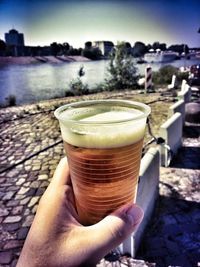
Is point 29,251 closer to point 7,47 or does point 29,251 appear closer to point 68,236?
point 68,236

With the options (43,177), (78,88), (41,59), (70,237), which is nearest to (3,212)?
(43,177)

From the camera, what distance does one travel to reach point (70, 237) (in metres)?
1.11

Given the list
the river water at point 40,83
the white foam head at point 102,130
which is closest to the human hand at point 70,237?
the white foam head at point 102,130

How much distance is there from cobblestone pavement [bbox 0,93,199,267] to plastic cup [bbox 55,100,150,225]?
2.54m

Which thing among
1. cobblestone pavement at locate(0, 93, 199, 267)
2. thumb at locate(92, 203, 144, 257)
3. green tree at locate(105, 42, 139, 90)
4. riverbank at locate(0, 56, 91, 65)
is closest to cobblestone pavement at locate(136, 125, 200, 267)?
cobblestone pavement at locate(0, 93, 199, 267)

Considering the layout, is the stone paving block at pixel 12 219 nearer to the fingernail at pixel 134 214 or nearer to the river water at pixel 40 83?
the fingernail at pixel 134 214

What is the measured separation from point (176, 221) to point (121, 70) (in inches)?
593

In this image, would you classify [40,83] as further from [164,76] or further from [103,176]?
[103,176]

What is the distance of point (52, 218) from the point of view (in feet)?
3.86

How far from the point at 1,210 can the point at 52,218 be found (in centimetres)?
373

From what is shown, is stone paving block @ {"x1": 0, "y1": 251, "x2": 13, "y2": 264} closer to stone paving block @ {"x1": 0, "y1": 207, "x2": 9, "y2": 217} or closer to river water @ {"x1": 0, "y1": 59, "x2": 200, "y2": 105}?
stone paving block @ {"x1": 0, "y1": 207, "x2": 9, "y2": 217}

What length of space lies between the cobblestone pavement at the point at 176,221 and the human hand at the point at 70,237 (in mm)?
2480

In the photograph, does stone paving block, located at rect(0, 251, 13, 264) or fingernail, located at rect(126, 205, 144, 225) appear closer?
fingernail, located at rect(126, 205, 144, 225)

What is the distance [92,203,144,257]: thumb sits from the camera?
3.52ft
